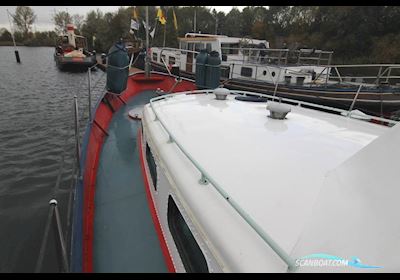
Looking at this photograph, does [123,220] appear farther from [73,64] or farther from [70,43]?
[70,43]

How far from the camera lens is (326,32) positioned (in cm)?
4844

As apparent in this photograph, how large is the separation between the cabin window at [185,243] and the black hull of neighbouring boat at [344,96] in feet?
30.4

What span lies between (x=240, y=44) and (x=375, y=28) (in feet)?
122

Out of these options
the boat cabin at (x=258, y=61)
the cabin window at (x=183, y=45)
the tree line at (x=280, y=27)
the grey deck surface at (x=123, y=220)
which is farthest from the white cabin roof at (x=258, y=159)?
the tree line at (x=280, y=27)

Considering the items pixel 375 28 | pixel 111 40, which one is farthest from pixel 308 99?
pixel 111 40

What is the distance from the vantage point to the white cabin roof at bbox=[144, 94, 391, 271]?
1717 mm

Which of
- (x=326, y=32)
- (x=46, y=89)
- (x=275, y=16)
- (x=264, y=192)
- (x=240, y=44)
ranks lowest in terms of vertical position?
(x=46, y=89)

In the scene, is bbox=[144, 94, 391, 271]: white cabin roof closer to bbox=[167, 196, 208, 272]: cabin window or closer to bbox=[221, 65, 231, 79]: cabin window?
bbox=[167, 196, 208, 272]: cabin window

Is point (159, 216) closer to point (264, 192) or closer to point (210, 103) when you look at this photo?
point (264, 192)

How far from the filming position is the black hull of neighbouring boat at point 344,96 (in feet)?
34.0

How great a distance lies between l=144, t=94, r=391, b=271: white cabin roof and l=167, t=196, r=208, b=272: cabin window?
0.36 m

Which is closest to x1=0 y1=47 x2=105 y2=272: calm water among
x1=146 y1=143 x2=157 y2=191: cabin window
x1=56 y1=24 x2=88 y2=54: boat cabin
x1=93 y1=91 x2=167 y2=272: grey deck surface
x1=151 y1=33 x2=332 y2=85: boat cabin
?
x1=93 y1=91 x2=167 y2=272: grey deck surface

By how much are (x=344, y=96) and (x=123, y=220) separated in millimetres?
10876

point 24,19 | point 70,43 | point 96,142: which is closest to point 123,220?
point 96,142
